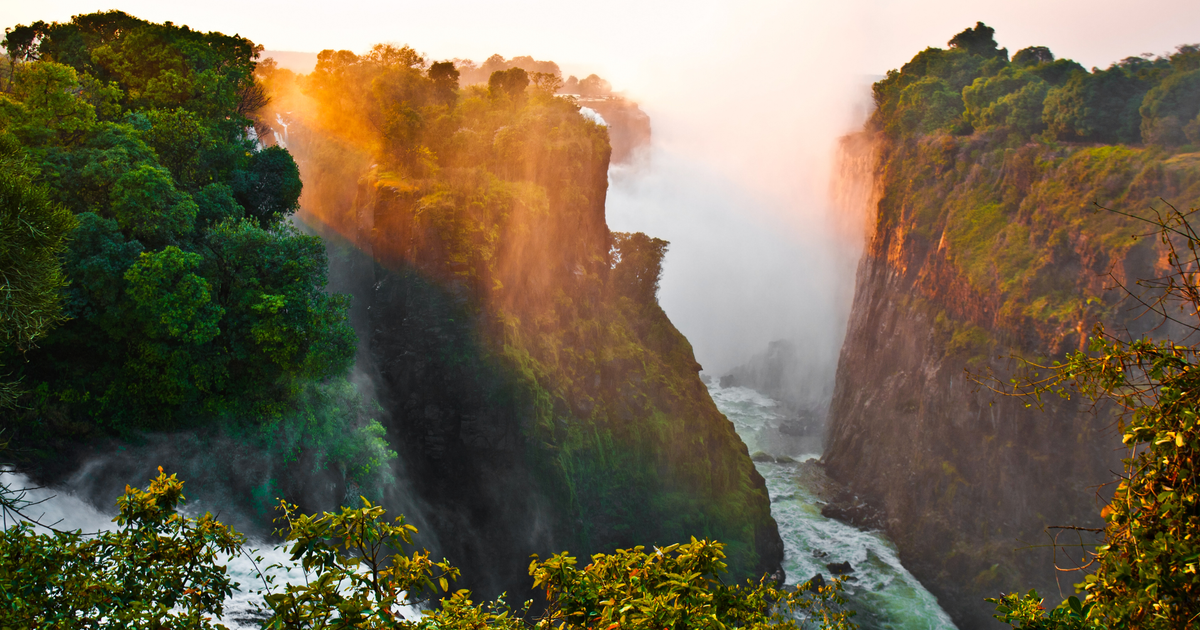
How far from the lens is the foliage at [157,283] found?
17.5 metres

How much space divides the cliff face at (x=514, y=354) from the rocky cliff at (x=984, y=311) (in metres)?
11.2

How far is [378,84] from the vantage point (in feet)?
117

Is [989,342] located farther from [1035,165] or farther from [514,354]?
[514,354]

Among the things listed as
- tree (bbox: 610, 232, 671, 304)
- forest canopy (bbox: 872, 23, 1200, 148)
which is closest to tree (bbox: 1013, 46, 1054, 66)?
forest canopy (bbox: 872, 23, 1200, 148)


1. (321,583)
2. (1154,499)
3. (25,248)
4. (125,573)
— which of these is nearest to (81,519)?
(25,248)

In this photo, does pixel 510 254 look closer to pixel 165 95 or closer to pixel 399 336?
pixel 399 336

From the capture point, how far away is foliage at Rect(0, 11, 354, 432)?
1748 centimetres

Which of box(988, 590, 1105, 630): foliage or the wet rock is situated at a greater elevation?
box(988, 590, 1105, 630): foliage

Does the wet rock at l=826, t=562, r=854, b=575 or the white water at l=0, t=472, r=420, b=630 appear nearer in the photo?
the white water at l=0, t=472, r=420, b=630

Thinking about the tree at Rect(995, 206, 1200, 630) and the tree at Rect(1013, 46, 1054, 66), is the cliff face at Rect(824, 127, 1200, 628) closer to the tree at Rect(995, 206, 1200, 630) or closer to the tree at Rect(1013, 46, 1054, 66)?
the tree at Rect(1013, 46, 1054, 66)

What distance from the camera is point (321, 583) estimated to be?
248 inches

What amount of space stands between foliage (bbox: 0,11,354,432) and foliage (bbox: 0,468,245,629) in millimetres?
Answer: 10169

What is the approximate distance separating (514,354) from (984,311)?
93.5ft

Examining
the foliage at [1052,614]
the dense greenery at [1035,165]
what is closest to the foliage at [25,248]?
the foliage at [1052,614]
